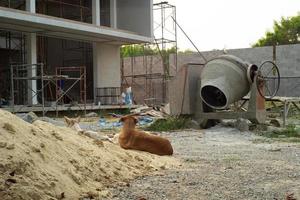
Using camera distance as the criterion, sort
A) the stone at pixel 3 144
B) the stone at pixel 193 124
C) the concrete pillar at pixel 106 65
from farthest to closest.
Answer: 1. the concrete pillar at pixel 106 65
2. the stone at pixel 193 124
3. the stone at pixel 3 144

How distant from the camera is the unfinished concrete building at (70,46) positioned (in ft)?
75.7

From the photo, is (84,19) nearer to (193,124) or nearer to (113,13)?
(113,13)

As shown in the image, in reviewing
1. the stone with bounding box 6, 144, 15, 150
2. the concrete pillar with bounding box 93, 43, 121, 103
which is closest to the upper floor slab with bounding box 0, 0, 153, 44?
the concrete pillar with bounding box 93, 43, 121, 103

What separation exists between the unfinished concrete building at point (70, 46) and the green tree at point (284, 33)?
31186 mm

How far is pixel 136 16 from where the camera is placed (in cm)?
3047

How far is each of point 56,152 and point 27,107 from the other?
15377 millimetres

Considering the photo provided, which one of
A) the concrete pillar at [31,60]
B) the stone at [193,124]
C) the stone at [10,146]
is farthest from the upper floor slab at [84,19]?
the stone at [10,146]

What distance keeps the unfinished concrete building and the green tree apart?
31186mm

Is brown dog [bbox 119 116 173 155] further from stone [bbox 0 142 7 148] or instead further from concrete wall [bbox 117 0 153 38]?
concrete wall [bbox 117 0 153 38]

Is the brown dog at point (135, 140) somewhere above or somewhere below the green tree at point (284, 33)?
below

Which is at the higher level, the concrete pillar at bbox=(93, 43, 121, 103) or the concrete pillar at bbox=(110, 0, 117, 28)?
the concrete pillar at bbox=(110, 0, 117, 28)

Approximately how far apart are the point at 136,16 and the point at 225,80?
1596 cm

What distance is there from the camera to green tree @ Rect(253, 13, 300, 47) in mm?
58750

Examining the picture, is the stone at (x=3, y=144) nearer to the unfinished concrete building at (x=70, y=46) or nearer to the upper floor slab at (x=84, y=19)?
the upper floor slab at (x=84, y=19)
